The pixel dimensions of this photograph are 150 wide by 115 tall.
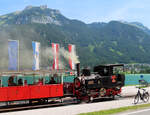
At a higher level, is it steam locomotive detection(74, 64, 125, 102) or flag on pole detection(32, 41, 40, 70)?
flag on pole detection(32, 41, 40, 70)

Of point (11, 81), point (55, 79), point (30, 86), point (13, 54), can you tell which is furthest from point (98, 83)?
point (13, 54)

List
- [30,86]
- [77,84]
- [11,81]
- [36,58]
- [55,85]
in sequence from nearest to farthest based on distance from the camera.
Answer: [11,81], [30,86], [55,85], [77,84], [36,58]

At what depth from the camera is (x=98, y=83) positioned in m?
19.0

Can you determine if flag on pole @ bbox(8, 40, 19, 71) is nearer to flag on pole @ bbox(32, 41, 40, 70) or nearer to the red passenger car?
flag on pole @ bbox(32, 41, 40, 70)

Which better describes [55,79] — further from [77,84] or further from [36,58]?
[36,58]

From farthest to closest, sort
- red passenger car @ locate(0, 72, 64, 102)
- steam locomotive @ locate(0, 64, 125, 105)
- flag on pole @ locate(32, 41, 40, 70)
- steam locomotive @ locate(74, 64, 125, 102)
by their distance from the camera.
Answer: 1. flag on pole @ locate(32, 41, 40, 70)
2. steam locomotive @ locate(74, 64, 125, 102)
3. steam locomotive @ locate(0, 64, 125, 105)
4. red passenger car @ locate(0, 72, 64, 102)

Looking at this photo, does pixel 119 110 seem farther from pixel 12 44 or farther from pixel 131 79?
pixel 131 79

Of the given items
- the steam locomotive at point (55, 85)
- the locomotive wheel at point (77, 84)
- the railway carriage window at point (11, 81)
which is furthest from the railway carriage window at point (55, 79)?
the railway carriage window at point (11, 81)

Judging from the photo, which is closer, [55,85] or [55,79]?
[55,85]

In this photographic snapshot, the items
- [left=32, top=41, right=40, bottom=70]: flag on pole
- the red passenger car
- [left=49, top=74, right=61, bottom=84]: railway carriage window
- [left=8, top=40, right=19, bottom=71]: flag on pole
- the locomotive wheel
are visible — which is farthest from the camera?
[left=32, top=41, right=40, bottom=70]: flag on pole

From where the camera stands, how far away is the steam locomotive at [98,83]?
1839cm

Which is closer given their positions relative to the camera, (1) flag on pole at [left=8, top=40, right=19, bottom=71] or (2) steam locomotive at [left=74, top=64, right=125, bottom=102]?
(2) steam locomotive at [left=74, top=64, right=125, bottom=102]

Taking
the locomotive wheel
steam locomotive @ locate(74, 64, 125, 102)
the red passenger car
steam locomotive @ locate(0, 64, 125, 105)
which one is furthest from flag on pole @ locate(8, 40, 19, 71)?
Answer: the locomotive wheel

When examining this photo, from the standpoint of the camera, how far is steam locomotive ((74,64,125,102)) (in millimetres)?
18391
